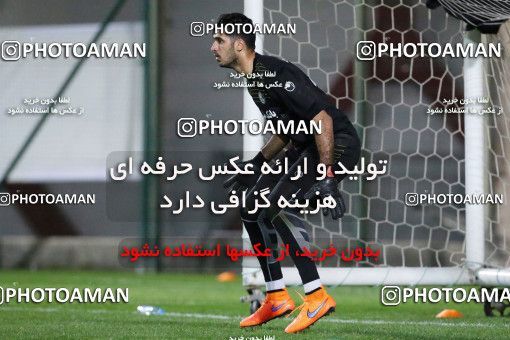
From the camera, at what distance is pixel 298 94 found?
3.80 meters

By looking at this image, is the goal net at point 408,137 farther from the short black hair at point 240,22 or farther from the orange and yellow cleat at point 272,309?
the short black hair at point 240,22

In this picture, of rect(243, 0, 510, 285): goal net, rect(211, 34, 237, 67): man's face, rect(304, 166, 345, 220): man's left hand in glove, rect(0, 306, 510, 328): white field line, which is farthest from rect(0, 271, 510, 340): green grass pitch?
rect(211, 34, 237, 67): man's face

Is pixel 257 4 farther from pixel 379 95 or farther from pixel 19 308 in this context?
pixel 19 308

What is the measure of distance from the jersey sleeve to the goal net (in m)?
1.25

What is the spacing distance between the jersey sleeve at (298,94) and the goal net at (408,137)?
125 cm

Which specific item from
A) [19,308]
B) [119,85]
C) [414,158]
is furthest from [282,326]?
[119,85]

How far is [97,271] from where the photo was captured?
25.6 ft

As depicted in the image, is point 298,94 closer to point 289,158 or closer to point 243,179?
point 289,158

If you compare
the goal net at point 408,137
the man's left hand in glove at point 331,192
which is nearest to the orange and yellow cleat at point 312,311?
the man's left hand in glove at point 331,192

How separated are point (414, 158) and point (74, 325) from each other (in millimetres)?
2295

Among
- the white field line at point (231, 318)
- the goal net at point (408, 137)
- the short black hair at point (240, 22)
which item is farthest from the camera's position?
the goal net at point (408, 137)

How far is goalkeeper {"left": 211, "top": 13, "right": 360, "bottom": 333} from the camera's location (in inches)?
150

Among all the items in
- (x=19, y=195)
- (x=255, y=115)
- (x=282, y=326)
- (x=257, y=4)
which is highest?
(x=257, y=4)

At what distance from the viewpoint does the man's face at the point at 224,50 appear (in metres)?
3.86
